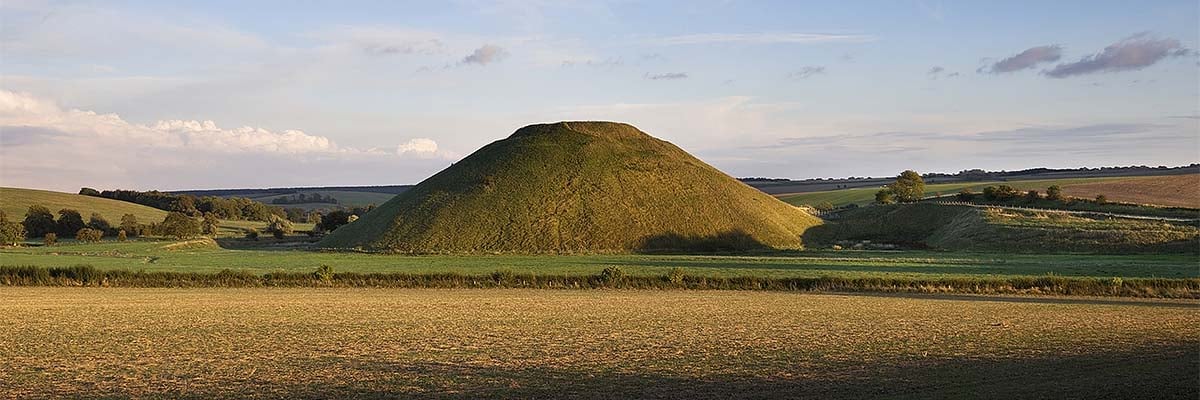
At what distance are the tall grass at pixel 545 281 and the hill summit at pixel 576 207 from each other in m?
31.1

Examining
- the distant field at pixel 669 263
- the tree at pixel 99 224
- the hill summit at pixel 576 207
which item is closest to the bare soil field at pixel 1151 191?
the hill summit at pixel 576 207

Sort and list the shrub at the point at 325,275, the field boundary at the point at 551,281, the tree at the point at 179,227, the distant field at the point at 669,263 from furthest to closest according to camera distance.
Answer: the tree at the point at 179,227 → the distant field at the point at 669,263 → the shrub at the point at 325,275 → the field boundary at the point at 551,281

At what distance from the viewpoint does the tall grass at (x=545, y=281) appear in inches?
1783

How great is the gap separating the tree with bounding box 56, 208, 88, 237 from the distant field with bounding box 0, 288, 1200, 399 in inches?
3105

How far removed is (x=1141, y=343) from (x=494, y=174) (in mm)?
79914

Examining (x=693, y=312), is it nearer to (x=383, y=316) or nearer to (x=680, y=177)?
(x=383, y=316)

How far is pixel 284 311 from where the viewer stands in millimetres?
32719

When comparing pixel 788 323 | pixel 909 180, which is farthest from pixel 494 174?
pixel 788 323

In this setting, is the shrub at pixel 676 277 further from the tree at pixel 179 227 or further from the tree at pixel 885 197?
the tree at pixel 885 197

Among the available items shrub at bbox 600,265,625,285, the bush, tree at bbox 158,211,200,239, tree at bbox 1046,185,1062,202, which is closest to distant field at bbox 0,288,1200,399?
shrub at bbox 600,265,625,285

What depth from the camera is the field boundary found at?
4522 cm

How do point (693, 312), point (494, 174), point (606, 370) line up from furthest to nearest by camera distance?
point (494, 174) → point (693, 312) → point (606, 370)

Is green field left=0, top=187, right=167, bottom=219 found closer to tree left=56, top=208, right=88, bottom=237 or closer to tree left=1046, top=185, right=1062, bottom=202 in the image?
tree left=56, top=208, right=88, bottom=237

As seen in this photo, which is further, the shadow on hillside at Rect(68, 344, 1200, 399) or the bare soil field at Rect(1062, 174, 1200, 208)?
the bare soil field at Rect(1062, 174, 1200, 208)
